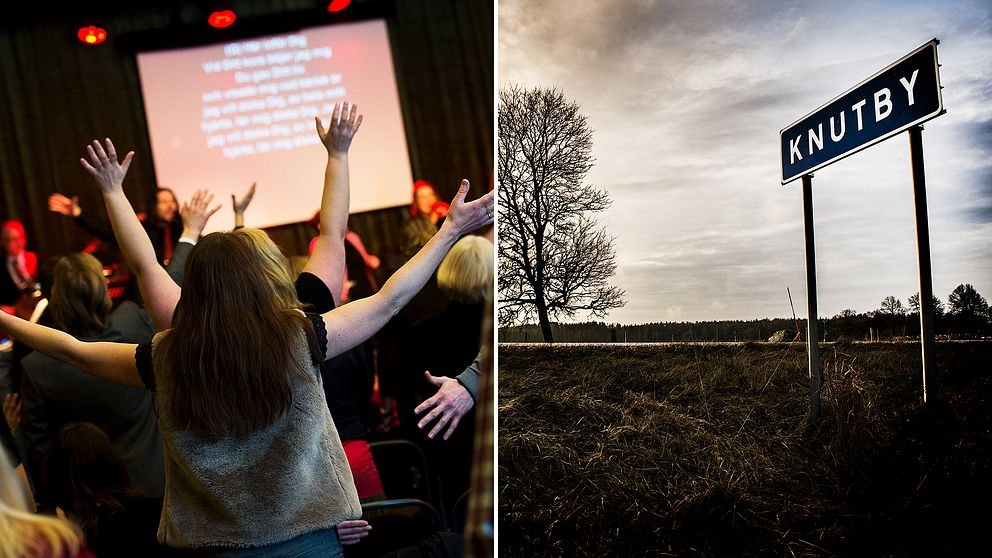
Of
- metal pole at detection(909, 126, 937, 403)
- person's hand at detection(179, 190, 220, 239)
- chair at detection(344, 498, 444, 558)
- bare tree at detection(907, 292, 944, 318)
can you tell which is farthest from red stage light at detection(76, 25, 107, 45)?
bare tree at detection(907, 292, 944, 318)

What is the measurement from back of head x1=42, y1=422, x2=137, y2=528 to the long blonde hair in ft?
1.92

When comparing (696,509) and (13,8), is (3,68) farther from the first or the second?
(696,509)

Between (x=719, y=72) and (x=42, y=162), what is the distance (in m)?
5.67

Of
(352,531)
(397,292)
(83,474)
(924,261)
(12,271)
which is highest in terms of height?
(12,271)

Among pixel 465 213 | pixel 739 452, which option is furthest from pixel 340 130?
pixel 739 452

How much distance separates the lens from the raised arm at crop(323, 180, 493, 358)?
53.6 inches

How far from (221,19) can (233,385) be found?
204 inches

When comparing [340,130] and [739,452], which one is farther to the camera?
[739,452]

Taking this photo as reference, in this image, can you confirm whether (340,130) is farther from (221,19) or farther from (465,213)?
(221,19)

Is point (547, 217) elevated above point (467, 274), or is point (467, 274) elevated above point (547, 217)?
point (547, 217)

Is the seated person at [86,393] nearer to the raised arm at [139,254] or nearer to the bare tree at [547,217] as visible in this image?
the raised arm at [139,254]

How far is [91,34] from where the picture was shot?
19.3 ft

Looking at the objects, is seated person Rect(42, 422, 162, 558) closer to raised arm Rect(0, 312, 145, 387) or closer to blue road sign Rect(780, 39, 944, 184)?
raised arm Rect(0, 312, 145, 387)

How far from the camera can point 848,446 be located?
6.43 feet
